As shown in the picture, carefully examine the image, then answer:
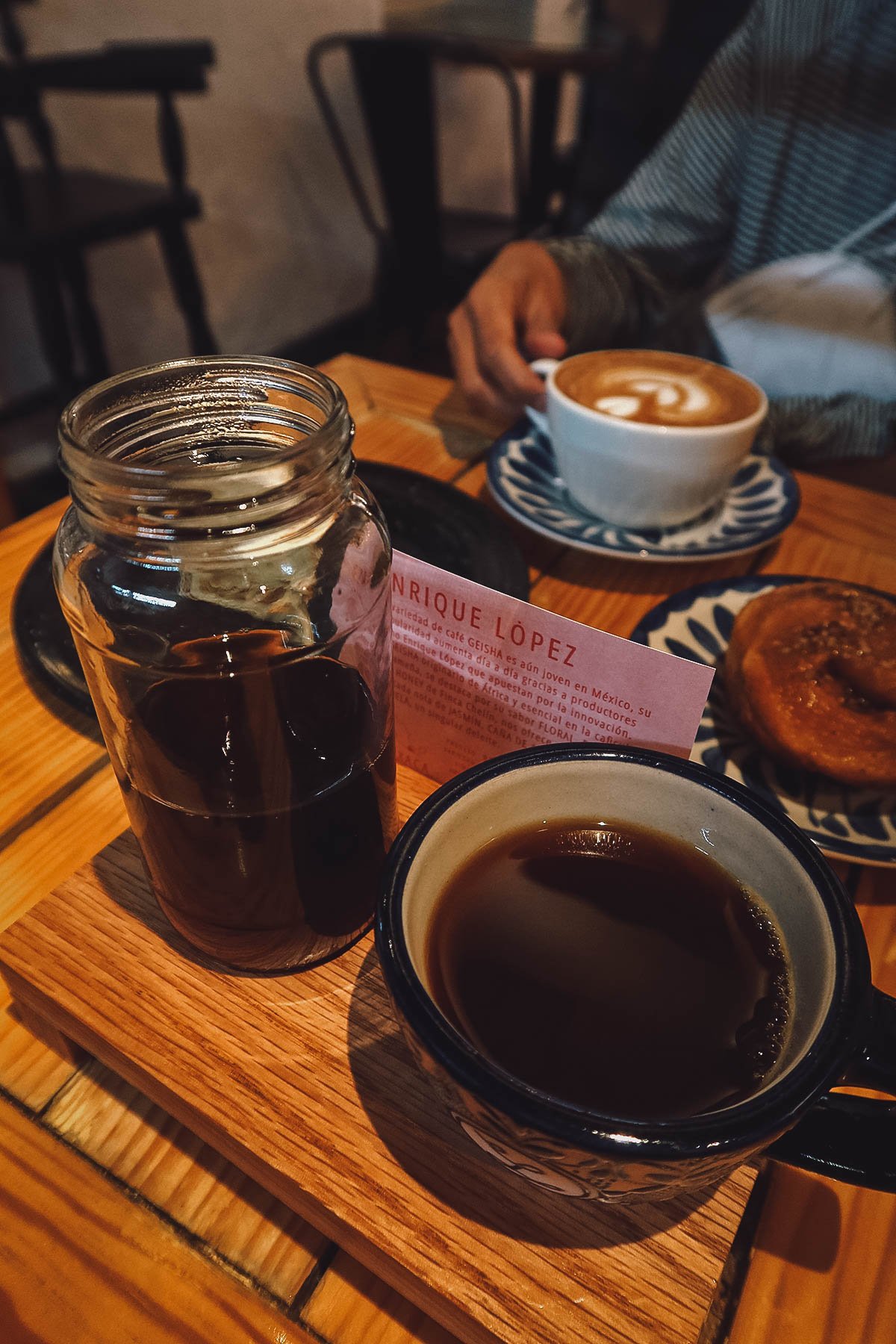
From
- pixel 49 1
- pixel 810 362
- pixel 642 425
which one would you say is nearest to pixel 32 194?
pixel 49 1

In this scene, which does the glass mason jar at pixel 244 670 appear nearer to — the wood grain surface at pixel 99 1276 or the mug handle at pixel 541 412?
the wood grain surface at pixel 99 1276

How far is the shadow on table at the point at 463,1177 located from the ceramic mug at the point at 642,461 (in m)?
0.55

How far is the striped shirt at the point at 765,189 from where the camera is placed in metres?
1.31

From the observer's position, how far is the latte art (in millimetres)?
832

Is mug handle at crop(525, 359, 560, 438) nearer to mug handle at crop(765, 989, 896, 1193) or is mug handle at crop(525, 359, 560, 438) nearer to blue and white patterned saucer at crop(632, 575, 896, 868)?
blue and white patterned saucer at crop(632, 575, 896, 868)

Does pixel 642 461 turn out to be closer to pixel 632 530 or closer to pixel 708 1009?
pixel 632 530

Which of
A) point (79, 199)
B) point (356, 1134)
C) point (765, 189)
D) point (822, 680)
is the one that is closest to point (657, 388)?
point (822, 680)

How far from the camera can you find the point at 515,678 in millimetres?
482

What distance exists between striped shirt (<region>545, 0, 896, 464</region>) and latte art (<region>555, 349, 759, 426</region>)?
1.10 feet

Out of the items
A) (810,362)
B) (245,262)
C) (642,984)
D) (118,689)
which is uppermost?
(118,689)

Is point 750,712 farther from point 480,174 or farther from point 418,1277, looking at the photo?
point 480,174

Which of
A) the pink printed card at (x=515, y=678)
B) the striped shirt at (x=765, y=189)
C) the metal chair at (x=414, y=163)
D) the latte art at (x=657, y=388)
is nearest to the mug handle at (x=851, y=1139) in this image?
the pink printed card at (x=515, y=678)

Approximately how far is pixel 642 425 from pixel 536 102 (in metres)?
2.69

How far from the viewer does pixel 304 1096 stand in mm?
409
